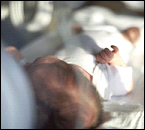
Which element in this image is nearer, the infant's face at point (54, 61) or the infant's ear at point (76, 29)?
the infant's face at point (54, 61)

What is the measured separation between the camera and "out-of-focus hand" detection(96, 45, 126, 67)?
0.28 m

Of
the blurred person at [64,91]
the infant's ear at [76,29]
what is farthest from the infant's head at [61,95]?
the infant's ear at [76,29]

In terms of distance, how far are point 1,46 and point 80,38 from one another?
4.3 inches

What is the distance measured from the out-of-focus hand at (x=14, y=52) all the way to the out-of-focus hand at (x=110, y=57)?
0.09 m

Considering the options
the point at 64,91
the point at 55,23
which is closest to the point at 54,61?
the point at 64,91

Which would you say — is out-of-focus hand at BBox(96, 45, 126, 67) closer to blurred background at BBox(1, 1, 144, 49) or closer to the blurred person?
the blurred person

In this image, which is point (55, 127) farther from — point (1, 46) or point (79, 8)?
point (79, 8)

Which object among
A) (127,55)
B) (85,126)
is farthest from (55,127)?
(127,55)

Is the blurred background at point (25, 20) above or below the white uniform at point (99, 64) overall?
above

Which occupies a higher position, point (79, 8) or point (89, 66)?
point (79, 8)

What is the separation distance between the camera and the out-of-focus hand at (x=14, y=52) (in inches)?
10.0

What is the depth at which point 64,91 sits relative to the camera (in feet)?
0.76

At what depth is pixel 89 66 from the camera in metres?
0.26

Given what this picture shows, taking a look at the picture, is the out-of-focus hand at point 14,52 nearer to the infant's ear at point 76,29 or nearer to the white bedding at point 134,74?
the white bedding at point 134,74
